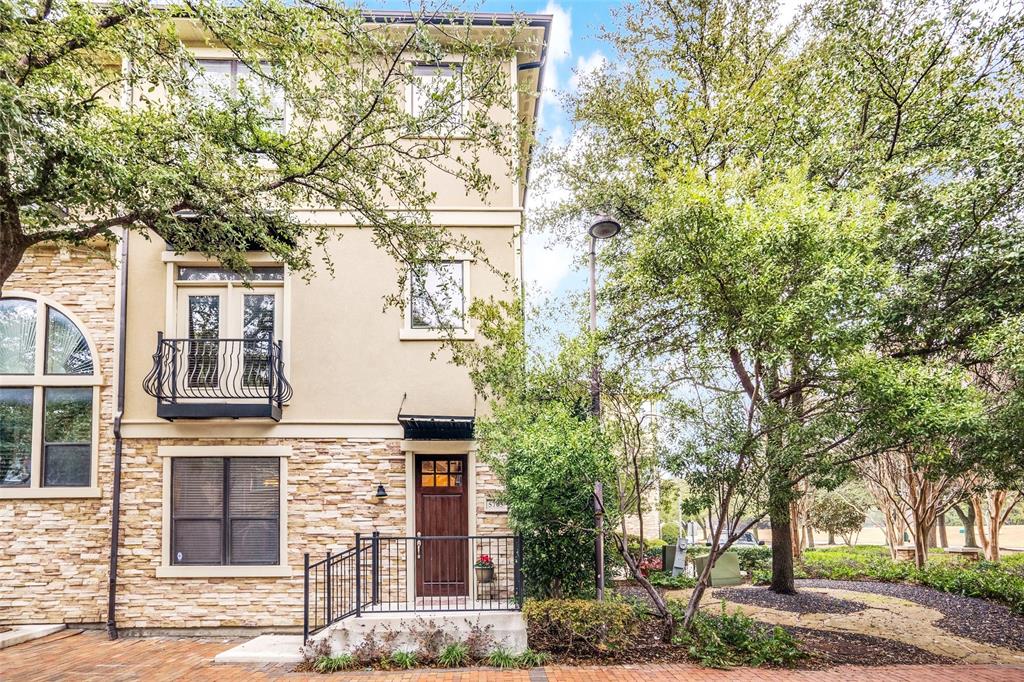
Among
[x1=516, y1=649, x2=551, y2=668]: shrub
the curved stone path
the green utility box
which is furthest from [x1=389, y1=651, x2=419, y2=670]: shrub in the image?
the green utility box

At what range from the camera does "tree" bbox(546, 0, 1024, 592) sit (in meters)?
7.14

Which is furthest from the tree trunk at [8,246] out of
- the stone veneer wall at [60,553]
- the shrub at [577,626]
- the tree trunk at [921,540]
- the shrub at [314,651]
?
the tree trunk at [921,540]

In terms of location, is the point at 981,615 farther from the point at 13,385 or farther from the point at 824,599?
the point at 13,385

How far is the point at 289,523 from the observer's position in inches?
390

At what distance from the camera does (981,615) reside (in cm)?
1063

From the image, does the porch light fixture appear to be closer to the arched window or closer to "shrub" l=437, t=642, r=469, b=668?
"shrub" l=437, t=642, r=469, b=668

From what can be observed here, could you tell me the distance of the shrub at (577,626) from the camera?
7992 mm

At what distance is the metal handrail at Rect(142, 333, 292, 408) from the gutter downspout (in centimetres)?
51

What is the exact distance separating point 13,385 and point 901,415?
42.5 feet

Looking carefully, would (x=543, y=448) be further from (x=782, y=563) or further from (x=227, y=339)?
(x=782, y=563)

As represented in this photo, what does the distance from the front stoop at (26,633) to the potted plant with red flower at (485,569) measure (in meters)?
6.60

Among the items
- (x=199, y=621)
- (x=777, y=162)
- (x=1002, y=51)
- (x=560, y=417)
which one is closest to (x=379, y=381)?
(x=560, y=417)

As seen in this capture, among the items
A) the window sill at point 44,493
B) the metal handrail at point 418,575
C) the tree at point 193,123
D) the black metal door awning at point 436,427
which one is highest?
the tree at point 193,123

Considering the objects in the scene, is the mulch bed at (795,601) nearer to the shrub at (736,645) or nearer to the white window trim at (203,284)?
the shrub at (736,645)
